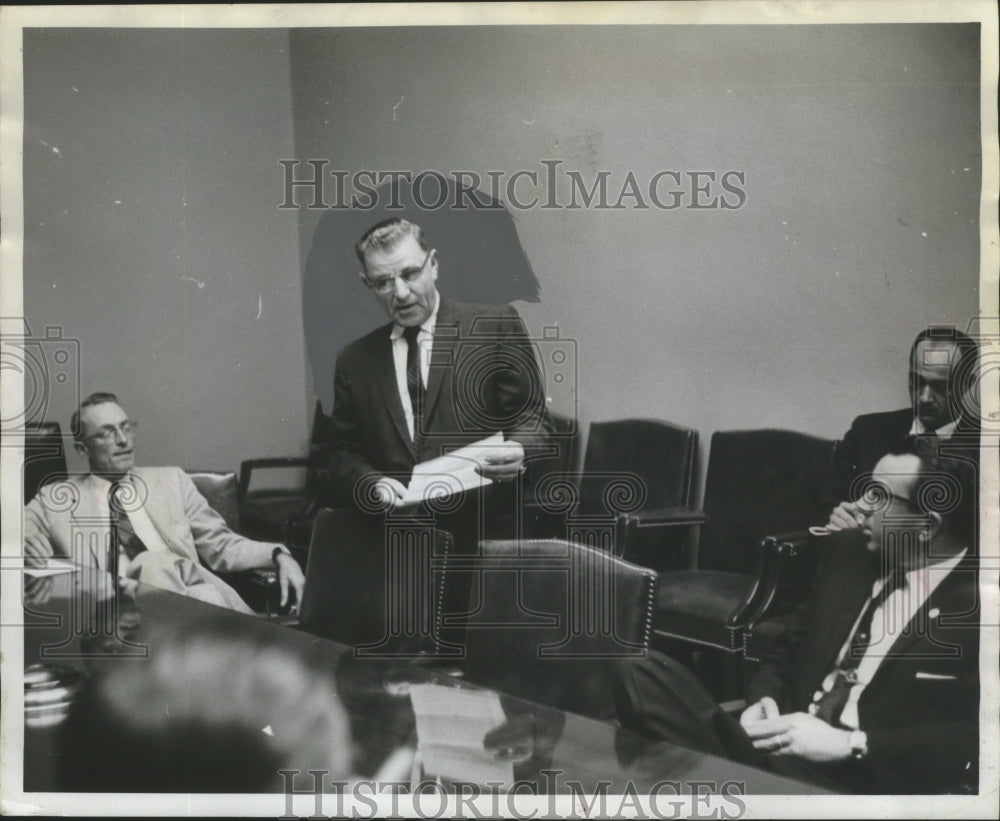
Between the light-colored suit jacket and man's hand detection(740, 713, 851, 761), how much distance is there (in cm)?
146

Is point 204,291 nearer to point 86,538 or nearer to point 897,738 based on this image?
point 86,538

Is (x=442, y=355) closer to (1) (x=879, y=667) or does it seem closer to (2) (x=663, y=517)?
(2) (x=663, y=517)

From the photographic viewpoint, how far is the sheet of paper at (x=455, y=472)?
2.88 meters

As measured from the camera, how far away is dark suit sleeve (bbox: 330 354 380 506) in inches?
114

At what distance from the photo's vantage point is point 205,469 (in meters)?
2.95

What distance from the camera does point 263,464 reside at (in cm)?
293

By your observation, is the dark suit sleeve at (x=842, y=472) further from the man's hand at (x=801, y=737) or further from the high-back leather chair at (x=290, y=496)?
the high-back leather chair at (x=290, y=496)

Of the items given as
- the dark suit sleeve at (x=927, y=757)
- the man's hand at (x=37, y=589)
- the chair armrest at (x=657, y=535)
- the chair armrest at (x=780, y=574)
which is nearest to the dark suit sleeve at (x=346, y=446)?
the chair armrest at (x=657, y=535)

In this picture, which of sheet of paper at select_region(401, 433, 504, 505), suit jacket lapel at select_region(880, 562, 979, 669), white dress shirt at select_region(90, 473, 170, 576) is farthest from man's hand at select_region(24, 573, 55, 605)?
suit jacket lapel at select_region(880, 562, 979, 669)

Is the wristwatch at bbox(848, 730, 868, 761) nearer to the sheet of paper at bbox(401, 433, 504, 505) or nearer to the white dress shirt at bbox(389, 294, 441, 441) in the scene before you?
the sheet of paper at bbox(401, 433, 504, 505)

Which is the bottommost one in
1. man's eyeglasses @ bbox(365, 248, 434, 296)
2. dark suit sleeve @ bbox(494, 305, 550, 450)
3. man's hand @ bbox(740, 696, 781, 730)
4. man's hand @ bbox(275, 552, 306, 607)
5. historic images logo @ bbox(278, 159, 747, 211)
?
man's hand @ bbox(740, 696, 781, 730)

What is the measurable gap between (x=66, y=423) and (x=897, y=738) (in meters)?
2.48

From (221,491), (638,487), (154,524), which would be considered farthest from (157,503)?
(638,487)

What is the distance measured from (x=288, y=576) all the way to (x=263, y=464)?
325 mm
